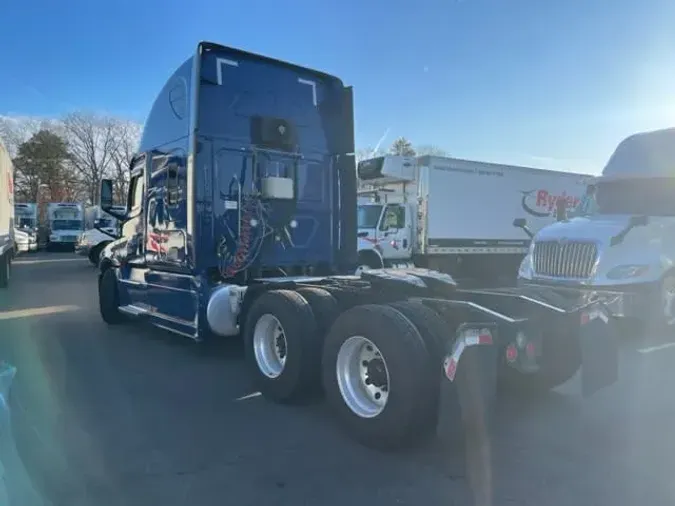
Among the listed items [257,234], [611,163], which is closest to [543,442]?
[257,234]

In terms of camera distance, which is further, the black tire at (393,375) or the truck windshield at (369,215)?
the truck windshield at (369,215)

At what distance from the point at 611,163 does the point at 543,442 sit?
795cm

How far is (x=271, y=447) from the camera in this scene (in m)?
4.17

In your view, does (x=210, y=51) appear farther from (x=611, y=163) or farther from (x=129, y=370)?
→ (x=611, y=163)

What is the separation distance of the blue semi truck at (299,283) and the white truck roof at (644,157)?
5.62m

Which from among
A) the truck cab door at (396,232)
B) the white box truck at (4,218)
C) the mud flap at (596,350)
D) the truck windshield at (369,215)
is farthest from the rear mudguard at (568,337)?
the white box truck at (4,218)

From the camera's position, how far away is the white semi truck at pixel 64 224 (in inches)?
1384

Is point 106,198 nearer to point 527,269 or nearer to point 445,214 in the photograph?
point 527,269

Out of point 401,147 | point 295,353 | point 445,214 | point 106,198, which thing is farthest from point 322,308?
point 401,147

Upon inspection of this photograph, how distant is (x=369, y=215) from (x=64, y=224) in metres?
28.0

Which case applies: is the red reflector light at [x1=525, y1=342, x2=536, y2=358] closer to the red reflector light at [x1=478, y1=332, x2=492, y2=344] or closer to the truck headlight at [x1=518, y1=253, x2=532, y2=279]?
the red reflector light at [x1=478, y1=332, x2=492, y2=344]

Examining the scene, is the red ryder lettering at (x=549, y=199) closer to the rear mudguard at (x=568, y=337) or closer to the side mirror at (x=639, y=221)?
the side mirror at (x=639, y=221)

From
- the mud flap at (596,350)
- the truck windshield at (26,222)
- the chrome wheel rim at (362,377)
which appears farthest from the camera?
the truck windshield at (26,222)

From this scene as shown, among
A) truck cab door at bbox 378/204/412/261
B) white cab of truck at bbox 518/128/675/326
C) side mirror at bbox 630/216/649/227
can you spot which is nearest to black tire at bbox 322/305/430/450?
white cab of truck at bbox 518/128/675/326
